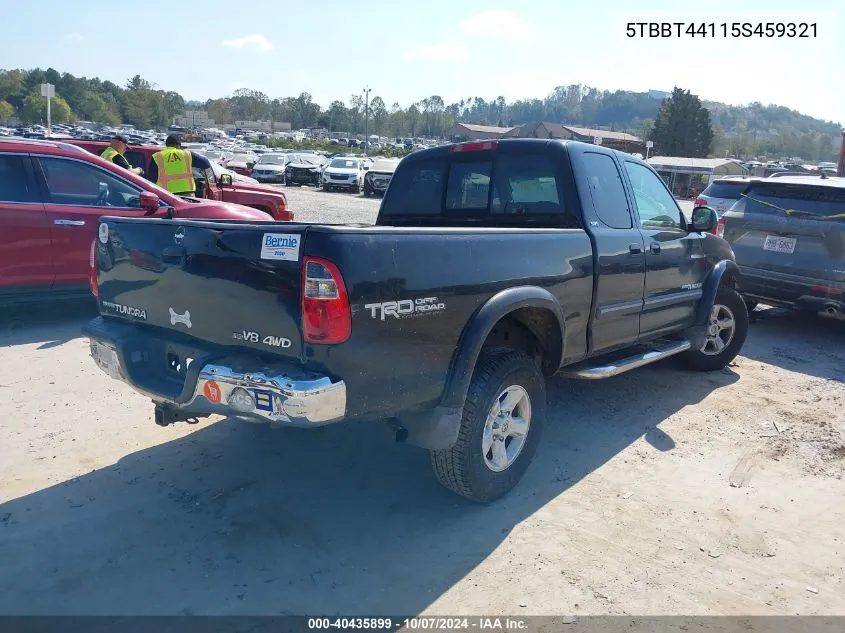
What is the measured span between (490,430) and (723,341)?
3.72 metres

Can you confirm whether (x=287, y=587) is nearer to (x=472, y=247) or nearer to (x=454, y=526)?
(x=454, y=526)

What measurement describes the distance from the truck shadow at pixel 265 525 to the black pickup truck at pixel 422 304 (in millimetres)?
A: 411

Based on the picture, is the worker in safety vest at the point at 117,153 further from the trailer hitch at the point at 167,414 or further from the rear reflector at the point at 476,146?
the trailer hitch at the point at 167,414

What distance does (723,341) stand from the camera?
21.6ft

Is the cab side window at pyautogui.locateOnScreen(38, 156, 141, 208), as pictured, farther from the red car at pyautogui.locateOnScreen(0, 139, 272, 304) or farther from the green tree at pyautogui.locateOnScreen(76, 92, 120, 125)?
the green tree at pyautogui.locateOnScreen(76, 92, 120, 125)

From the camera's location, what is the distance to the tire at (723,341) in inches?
253

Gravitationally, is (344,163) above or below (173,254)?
above

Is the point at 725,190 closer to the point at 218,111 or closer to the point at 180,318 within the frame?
the point at 180,318

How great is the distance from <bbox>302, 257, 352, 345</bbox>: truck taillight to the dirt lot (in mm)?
1133

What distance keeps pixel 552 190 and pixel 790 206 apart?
185 inches

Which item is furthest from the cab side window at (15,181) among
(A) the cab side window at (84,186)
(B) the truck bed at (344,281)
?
(B) the truck bed at (344,281)

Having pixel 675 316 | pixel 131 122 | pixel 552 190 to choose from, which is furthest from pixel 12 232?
pixel 131 122

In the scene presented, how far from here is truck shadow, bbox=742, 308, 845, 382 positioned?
7.00 meters

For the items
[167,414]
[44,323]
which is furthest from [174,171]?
[167,414]
